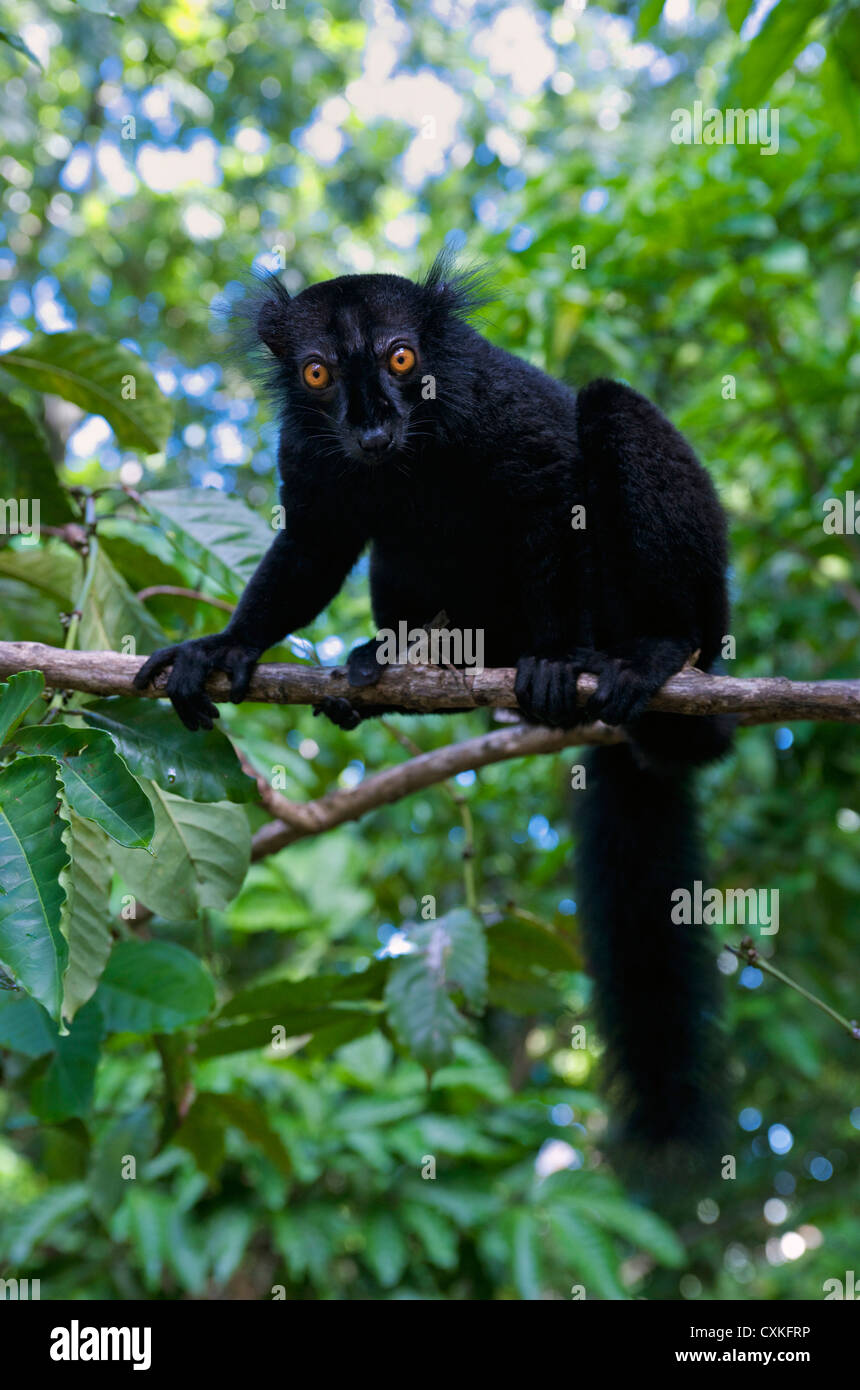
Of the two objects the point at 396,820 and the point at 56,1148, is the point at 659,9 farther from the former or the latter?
the point at 56,1148

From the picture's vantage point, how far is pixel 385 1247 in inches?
177

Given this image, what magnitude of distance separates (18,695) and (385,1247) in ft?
11.3

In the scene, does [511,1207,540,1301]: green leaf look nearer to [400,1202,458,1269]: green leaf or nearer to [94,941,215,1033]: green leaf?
[400,1202,458,1269]: green leaf

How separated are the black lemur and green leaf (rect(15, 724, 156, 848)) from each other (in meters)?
0.70

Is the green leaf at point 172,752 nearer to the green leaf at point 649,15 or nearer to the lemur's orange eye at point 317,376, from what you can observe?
the lemur's orange eye at point 317,376

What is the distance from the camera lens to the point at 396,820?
18.1ft

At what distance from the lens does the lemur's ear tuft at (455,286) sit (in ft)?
10.9

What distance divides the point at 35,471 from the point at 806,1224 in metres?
5.14

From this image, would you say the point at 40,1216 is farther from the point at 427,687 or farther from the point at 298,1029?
the point at 427,687

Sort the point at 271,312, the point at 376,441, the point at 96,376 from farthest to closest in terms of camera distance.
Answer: the point at 271,312 → the point at 96,376 → the point at 376,441

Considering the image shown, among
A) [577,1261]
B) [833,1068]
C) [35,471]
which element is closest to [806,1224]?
[833,1068]

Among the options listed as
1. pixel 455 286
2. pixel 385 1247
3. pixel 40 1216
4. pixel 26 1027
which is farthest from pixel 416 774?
pixel 40 1216

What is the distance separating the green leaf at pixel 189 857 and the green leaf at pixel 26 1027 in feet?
1.04

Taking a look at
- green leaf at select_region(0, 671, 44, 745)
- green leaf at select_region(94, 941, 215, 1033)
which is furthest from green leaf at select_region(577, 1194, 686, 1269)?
green leaf at select_region(0, 671, 44, 745)
